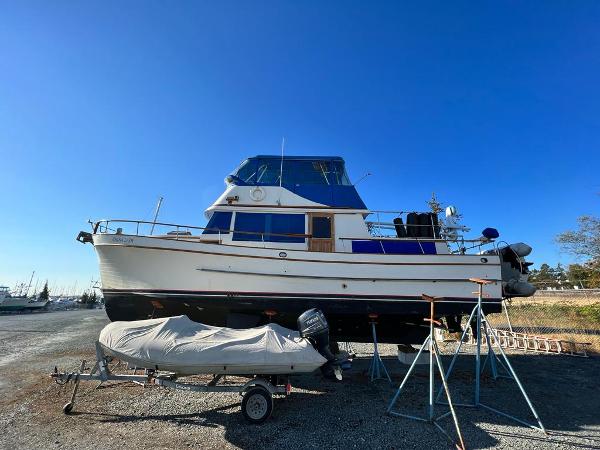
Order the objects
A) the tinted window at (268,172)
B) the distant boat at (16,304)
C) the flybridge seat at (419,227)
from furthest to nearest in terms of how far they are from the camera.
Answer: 1. the distant boat at (16,304)
2. the tinted window at (268,172)
3. the flybridge seat at (419,227)

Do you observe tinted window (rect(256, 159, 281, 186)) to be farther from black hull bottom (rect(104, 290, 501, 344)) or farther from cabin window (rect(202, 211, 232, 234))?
black hull bottom (rect(104, 290, 501, 344))

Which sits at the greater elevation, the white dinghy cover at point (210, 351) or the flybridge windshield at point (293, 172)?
the flybridge windshield at point (293, 172)

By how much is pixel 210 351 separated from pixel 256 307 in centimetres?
271

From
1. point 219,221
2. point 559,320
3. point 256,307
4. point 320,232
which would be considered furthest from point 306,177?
point 559,320

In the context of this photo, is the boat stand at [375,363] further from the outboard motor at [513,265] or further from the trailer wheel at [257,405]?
the outboard motor at [513,265]

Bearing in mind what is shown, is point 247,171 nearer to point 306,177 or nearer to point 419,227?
point 306,177

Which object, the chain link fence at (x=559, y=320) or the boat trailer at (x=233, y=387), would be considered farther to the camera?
the chain link fence at (x=559, y=320)

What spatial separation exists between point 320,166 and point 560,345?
427 inches

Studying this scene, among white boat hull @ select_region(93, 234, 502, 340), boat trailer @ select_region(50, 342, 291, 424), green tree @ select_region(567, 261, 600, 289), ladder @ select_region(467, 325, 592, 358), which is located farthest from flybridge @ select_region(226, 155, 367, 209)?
green tree @ select_region(567, 261, 600, 289)

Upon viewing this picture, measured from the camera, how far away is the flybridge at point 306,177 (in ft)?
28.9

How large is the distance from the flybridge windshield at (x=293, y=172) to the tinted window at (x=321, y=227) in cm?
118

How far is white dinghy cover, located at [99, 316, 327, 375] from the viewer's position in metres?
4.76

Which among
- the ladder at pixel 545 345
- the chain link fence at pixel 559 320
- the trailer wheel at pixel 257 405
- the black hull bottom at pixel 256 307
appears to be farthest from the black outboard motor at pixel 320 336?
the chain link fence at pixel 559 320

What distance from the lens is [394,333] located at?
27.3 feet
